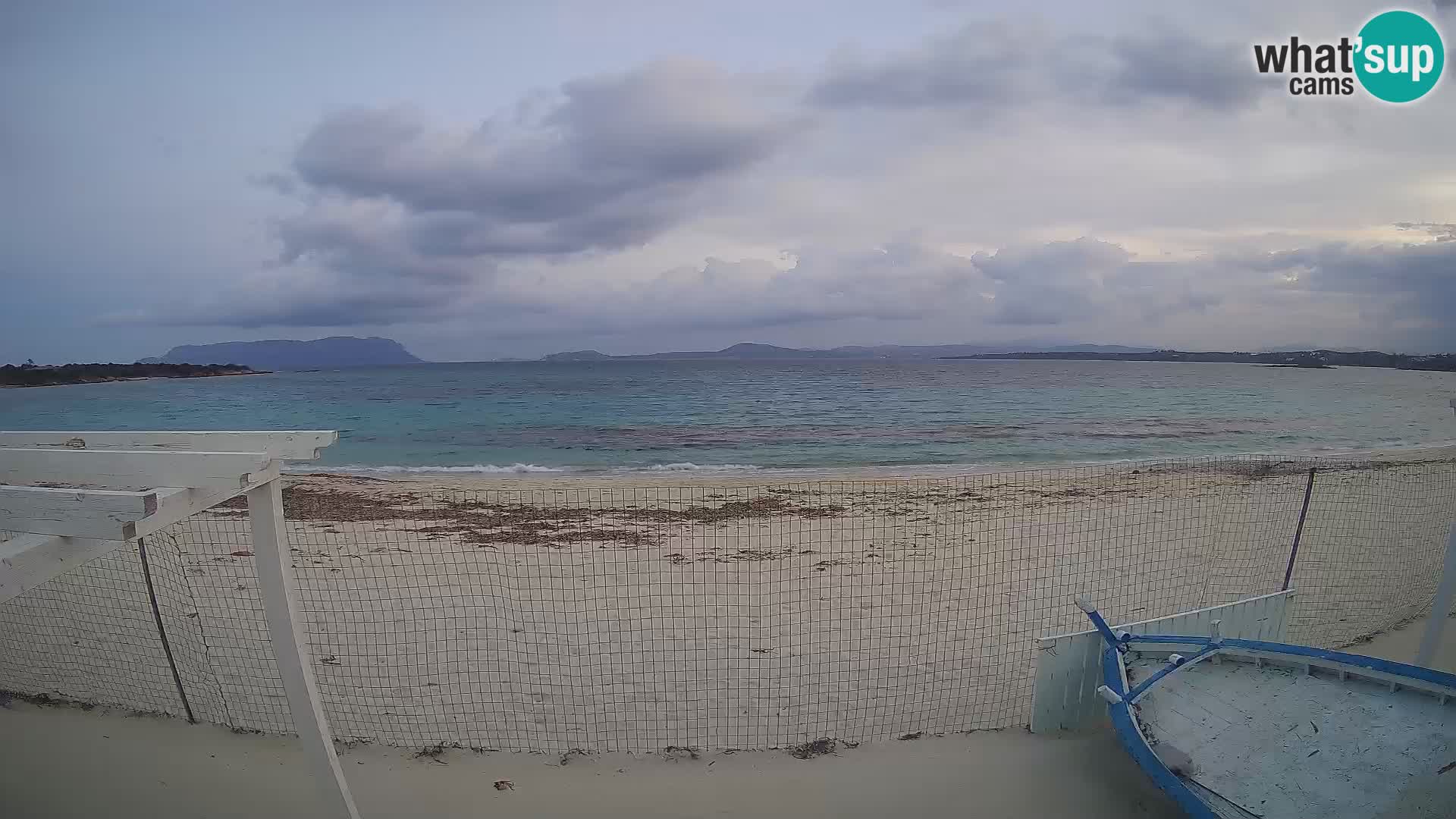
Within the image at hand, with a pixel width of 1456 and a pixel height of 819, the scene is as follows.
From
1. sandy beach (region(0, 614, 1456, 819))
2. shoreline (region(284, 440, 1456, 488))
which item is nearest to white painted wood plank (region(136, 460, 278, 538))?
sandy beach (region(0, 614, 1456, 819))

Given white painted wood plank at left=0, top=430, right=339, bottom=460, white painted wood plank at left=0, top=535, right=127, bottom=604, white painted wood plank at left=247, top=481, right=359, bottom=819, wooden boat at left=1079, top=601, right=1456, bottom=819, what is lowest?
wooden boat at left=1079, top=601, right=1456, bottom=819

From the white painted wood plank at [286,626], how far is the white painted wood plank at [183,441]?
198mm

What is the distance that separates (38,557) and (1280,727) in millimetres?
6041

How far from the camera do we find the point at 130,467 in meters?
2.70

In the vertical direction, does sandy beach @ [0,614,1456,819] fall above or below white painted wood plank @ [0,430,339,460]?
below

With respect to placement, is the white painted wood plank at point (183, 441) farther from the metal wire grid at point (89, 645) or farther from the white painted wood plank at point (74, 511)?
the metal wire grid at point (89, 645)

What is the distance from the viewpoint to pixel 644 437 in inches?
1174

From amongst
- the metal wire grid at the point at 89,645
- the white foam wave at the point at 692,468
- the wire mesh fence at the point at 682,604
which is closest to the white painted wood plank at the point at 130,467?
the wire mesh fence at the point at 682,604

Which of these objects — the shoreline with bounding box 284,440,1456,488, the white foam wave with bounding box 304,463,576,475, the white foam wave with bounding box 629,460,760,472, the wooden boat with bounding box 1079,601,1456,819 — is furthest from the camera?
the white foam wave with bounding box 629,460,760,472

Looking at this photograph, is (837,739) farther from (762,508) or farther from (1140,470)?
(1140,470)

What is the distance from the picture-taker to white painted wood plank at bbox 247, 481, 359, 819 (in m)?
3.11

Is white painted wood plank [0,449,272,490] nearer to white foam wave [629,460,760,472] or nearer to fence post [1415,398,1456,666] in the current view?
fence post [1415,398,1456,666]

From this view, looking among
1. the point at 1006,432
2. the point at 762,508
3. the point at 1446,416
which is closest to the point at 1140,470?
the point at 762,508

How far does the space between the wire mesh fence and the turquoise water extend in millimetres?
9730
